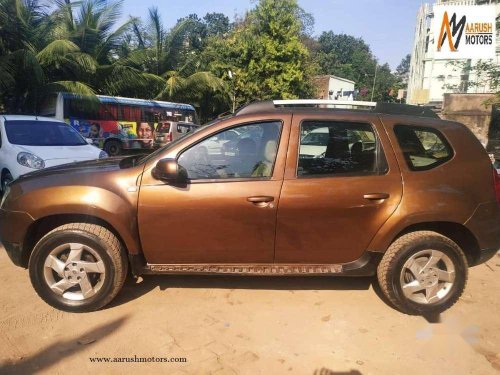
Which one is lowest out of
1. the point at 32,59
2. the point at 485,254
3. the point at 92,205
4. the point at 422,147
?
the point at 485,254

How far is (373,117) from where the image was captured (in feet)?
11.1

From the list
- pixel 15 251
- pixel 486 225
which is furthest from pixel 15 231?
pixel 486 225

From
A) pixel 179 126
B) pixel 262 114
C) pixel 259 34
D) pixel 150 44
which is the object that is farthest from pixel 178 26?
pixel 262 114

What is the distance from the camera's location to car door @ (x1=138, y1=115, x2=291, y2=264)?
3145 mm

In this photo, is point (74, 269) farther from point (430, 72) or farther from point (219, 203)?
point (430, 72)

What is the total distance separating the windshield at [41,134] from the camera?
7117mm

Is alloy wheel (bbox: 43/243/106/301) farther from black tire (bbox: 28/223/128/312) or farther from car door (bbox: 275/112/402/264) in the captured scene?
car door (bbox: 275/112/402/264)

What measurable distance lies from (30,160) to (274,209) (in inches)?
203

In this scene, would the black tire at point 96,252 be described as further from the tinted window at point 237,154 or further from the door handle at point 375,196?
the door handle at point 375,196

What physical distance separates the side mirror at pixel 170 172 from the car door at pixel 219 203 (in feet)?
0.19

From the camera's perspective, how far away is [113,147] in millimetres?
18188

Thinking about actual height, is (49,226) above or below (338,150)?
below

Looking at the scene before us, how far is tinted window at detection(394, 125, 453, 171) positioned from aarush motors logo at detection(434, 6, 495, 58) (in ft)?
37.5

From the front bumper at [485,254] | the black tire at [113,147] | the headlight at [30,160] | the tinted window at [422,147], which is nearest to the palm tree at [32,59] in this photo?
the black tire at [113,147]
